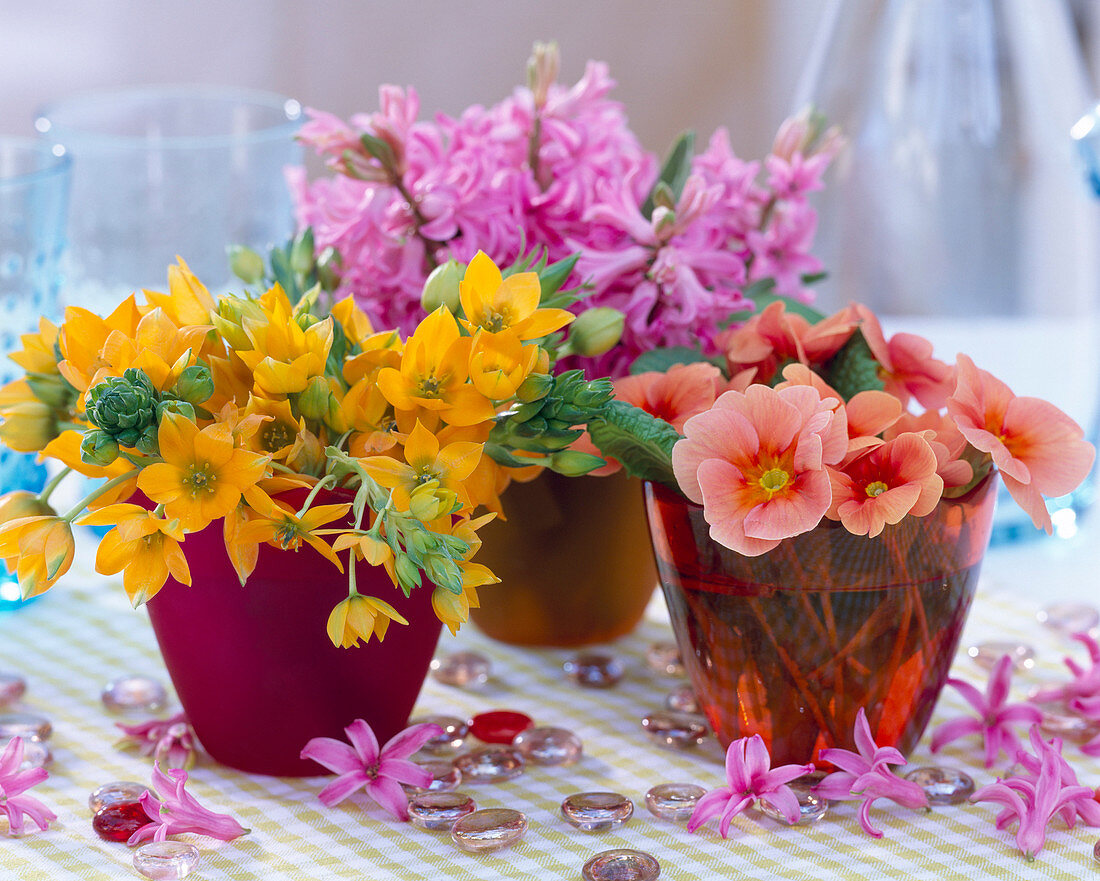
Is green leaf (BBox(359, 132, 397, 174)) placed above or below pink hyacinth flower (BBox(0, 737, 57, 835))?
above

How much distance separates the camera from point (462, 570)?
1.15 ft

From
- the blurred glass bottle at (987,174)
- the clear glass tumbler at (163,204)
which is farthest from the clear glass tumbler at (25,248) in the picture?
the blurred glass bottle at (987,174)

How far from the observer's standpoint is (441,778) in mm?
400

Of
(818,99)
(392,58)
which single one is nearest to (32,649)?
(818,99)

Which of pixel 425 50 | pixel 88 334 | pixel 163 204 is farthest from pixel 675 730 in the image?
pixel 425 50

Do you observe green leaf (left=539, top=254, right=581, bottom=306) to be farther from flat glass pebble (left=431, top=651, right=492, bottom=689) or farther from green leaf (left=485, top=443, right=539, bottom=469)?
flat glass pebble (left=431, top=651, right=492, bottom=689)

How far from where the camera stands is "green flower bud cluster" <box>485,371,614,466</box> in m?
0.36

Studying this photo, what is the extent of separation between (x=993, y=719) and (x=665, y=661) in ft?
0.42

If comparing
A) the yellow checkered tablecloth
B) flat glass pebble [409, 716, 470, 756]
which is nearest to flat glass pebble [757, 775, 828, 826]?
the yellow checkered tablecloth

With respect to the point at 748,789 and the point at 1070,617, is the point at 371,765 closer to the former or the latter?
the point at 748,789

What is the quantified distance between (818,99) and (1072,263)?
0.16m

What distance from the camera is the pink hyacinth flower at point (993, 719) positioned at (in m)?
0.42

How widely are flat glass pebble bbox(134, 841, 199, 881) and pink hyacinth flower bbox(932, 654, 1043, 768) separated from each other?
0.24 meters

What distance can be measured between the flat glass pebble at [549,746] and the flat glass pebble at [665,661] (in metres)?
0.08
